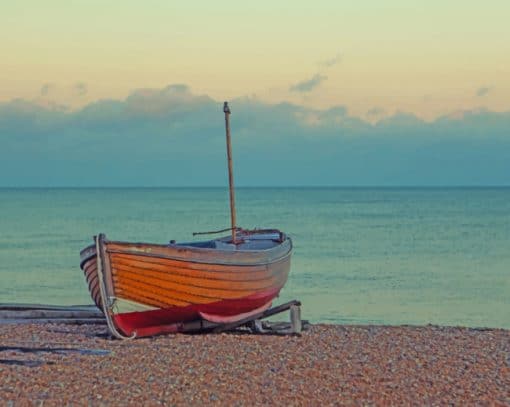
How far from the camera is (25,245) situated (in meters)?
53.5

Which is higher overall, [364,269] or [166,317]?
[166,317]

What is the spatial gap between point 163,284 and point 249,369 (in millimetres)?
3311

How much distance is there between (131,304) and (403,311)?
12.5 meters

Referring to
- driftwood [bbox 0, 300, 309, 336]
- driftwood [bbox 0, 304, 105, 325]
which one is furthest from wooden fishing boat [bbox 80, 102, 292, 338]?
driftwood [bbox 0, 304, 105, 325]

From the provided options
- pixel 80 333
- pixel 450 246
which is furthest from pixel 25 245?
pixel 80 333

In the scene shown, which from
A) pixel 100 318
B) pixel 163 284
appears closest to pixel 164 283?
pixel 163 284

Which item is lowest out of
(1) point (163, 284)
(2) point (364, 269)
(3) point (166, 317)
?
(2) point (364, 269)

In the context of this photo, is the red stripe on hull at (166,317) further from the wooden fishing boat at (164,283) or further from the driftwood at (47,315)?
the driftwood at (47,315)

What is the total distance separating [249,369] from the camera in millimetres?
12297

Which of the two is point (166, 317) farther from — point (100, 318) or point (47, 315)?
point (47, 315)

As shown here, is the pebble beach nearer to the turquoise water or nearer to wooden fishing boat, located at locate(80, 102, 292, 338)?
wooden fishing boat, located at locate(80, 102, 292, 338)

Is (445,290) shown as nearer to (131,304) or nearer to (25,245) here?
(131,304)

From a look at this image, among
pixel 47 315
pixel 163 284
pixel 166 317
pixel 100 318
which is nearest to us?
pixel 163 284

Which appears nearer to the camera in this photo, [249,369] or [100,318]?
[249,369]
